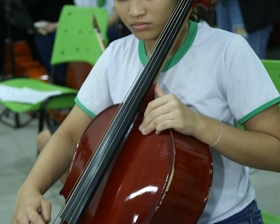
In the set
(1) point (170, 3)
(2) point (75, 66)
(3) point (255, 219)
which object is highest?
(1) point (170, 3)

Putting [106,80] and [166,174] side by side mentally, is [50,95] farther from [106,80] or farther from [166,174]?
[166,174]

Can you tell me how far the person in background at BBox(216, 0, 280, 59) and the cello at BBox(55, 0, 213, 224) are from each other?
1403mm

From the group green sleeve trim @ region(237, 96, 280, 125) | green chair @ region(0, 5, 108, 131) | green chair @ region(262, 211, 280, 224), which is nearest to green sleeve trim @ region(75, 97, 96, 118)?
green sleeve trim @ region(237, 96, 280, 125)

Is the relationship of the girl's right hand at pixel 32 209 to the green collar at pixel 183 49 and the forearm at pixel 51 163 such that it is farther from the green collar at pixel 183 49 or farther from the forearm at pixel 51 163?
the green collar at pixel 183 49

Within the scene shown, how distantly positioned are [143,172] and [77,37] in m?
1.83

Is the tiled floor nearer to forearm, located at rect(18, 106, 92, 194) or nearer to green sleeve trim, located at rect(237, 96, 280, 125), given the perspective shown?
forearm, located at rect(18, 106, 92, 194)

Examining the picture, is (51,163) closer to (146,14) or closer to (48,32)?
(146,14)

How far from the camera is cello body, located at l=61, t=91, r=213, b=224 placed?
771mm

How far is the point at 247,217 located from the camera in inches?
36.2

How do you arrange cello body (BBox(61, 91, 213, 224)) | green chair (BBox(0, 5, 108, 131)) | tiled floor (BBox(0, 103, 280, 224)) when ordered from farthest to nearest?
1. green chair (BBox(0, 5, 108, 131))
2. tiled floor (BBox(0, 103, 280, 224))
3. cello body (BBox(61, 91, 213, 224))

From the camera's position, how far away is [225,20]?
7.82 feet

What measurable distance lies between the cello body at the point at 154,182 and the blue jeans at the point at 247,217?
13 cm

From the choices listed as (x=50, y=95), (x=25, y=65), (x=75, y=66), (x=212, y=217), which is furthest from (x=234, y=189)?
(x=25, y=65)

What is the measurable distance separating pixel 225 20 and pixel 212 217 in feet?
5.46
